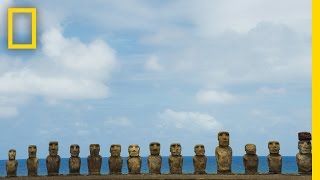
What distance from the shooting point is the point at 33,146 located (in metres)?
21.6

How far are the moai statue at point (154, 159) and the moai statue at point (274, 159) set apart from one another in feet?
12.7

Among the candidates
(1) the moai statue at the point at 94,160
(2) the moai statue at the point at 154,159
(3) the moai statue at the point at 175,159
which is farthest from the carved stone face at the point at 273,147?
(1) the moai statue at the point at 94,160

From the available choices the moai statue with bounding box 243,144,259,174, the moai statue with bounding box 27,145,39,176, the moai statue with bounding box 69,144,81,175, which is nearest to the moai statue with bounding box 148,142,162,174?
the moai statue with bounding box 69,144,81,175

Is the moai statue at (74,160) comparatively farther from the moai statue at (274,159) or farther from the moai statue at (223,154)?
the moai statue at (274,159)

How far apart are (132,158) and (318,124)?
53.2 feet

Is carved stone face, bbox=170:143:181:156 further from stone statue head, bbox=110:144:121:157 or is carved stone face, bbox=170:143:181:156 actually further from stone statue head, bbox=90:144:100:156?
stone statue head, bbox=90:144:100:156

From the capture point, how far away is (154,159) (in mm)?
20750

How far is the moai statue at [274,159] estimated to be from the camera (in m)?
20.1

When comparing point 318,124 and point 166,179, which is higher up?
point 318,124

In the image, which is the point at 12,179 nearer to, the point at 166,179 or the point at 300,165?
the point at 166,179

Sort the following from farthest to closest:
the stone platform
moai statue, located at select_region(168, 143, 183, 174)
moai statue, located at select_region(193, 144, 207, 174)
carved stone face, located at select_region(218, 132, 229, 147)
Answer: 1. moai statue, located at select_region(168, 143, 183, 174)
2. moai statue, located at select_region(193, 144, 207, 174)
3. carved stone face, located at select_region(218, 132, 229, 147)
4. the stone platform

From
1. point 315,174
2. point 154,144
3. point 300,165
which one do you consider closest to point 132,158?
point 154,144

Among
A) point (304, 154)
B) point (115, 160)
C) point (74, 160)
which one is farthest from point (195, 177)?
point (74, 160)

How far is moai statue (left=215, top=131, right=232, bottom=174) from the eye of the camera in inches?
801
